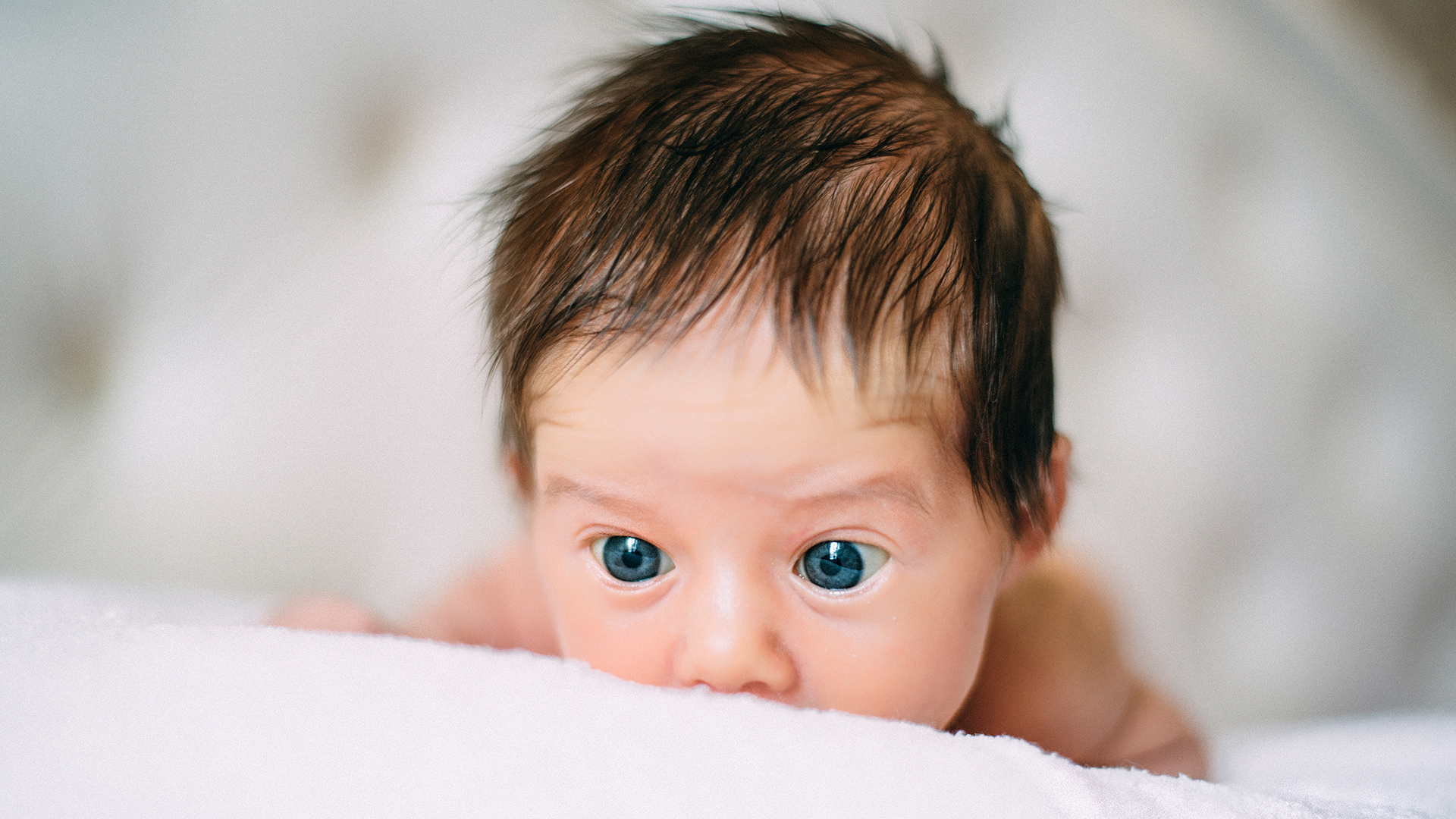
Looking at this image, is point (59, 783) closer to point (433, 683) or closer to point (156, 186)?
point (433, 683)

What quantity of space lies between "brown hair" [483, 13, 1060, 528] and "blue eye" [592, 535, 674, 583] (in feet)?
0.28

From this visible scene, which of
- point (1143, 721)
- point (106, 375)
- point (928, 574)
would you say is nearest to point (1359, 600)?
point (1143, 721)

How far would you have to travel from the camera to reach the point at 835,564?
1.66 ft

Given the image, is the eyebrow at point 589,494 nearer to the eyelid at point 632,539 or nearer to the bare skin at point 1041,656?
the eyelid at point 632,539

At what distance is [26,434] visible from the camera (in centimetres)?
82

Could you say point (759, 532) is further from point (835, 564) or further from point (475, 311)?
point (475, 311)

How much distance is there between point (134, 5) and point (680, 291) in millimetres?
602

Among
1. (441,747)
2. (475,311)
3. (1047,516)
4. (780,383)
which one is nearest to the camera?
(441,747)

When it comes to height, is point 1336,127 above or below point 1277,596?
above

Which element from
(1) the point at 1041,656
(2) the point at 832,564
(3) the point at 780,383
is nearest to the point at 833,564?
(2) the point at 832,564

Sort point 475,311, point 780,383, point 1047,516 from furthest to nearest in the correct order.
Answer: point 475,311 → point 1047,516 → point 780,383

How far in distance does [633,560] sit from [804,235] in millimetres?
191

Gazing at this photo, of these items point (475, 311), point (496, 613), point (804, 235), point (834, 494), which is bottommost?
point (496, 613)

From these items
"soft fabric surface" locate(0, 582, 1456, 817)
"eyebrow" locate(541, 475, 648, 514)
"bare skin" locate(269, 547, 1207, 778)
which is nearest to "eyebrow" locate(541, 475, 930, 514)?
"eyebrow" locate(541, 475, 648, 514)
